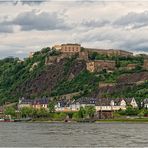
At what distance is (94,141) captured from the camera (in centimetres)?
5266

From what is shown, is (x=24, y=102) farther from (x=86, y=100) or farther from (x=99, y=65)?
(x=99, y=65)

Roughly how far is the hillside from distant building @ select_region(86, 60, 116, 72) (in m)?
1.40

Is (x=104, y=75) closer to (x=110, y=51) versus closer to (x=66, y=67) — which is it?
(x=66, y=67)

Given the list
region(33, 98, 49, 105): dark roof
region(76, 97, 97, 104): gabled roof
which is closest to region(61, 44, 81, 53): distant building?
region(33, 98, 49, 105): dark roof

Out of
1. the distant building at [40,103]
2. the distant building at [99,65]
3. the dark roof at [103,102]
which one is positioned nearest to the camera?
the dark roof at [103,102]

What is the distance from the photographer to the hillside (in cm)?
14675

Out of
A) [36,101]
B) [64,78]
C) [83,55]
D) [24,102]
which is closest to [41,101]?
[36,101]

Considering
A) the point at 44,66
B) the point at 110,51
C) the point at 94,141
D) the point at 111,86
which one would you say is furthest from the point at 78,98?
the point at 94,141

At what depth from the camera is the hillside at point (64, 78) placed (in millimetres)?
146750

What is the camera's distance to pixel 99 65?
16812 cm

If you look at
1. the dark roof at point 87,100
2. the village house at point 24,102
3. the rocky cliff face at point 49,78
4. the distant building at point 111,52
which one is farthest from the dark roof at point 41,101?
the distant building at point 111,52

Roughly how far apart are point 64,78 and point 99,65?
11.0 metres

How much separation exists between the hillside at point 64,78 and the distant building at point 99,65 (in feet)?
4.60

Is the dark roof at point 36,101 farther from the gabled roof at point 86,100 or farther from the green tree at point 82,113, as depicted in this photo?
the green tree at point 82,113
